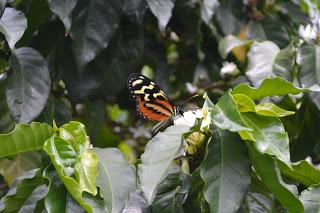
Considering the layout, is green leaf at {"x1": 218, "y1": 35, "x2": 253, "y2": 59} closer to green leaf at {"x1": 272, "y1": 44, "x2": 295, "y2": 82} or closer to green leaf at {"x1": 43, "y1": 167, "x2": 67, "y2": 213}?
green leaf at {"x1": 272, "y1": 44, "x2": 295, "y2": 82}

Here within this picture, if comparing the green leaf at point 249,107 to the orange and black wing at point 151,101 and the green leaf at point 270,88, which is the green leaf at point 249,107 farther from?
the orange and black wing at point 151,101

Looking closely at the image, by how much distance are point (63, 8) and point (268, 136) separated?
575 mm

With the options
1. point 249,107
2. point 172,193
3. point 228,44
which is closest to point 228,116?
point 249,107

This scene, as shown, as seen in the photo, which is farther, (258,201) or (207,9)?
(207,9)

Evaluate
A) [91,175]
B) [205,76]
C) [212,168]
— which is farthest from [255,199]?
[205,76]

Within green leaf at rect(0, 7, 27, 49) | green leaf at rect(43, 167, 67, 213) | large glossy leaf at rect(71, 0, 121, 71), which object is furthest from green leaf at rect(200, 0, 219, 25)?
green leaf at rect(43, 167, 67, 213)

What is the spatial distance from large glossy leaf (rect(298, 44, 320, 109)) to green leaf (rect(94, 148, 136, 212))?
574 millimetres

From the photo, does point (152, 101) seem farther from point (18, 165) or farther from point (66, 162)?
point (18, 165)

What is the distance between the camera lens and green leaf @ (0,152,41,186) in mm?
1311

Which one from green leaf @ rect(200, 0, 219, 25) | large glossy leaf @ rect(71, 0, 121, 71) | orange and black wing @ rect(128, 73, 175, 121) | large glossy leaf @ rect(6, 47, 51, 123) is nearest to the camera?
orange and black wing @ rect(128, 73, 175, 121)

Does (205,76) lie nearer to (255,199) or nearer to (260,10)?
(260,10)

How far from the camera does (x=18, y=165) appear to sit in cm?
133

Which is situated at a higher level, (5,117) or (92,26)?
(92,26)

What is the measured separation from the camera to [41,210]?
0.96 m
